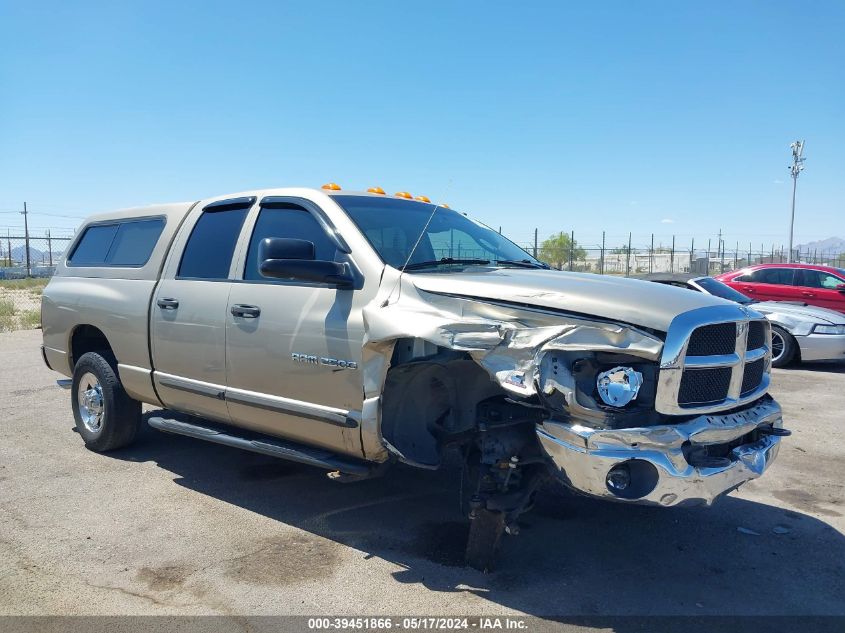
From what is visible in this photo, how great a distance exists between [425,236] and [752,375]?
2.09 m

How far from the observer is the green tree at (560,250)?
28445 millimetres

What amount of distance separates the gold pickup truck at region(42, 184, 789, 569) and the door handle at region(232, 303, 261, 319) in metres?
0.01

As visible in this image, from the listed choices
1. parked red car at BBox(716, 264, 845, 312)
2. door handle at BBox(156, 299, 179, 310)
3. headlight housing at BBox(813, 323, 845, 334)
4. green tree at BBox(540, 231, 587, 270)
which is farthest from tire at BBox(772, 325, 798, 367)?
green tree at BBox(540, 231, 587, 270)

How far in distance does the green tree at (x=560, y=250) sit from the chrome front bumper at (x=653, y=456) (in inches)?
998

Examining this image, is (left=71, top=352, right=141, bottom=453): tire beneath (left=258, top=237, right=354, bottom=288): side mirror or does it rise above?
beneath

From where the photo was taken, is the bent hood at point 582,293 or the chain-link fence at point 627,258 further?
the chain-link fence at point 627,258

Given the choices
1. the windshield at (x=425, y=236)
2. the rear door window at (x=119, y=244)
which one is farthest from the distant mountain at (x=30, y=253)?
the windshield at (x=425, y=236)

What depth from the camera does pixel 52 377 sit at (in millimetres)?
9125

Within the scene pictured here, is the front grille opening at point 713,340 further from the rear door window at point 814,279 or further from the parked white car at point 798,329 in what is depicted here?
the rear door window at point 814,279

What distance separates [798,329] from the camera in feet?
33.4

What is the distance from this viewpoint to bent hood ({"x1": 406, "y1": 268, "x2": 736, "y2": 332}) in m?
3.05

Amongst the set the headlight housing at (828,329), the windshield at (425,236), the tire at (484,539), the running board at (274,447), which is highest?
the windshield at (425,236)

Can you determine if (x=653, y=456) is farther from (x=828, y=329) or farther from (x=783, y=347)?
(x=828, y=329)

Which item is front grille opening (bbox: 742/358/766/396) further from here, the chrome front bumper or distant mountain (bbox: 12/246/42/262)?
distant mountain (bbox: 12/246/42/262)
